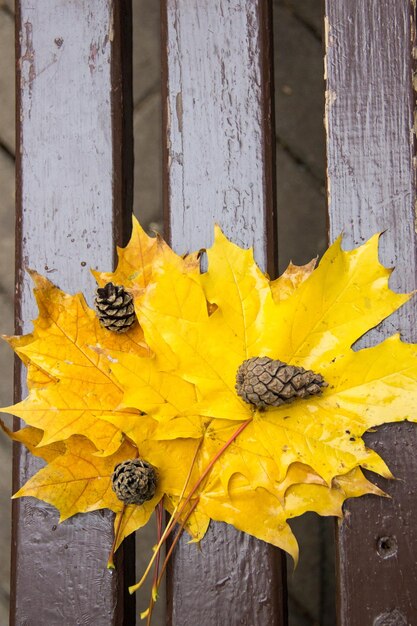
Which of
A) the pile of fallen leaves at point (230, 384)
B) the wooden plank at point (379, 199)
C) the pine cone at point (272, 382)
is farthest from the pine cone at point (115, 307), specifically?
the wooden plank at point (379, 199)

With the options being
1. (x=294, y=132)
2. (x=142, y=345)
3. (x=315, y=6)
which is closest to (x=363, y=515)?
(x=142, y=345)

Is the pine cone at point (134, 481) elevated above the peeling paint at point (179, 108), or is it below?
below

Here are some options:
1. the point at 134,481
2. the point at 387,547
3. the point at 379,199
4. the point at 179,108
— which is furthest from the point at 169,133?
the point at 387,547

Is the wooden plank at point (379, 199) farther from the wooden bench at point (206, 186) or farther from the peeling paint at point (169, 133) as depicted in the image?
the peeling paint at point (169, 133)

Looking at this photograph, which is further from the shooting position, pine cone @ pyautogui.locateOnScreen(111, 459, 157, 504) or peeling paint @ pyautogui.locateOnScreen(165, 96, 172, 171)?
peeling paint @ pyautogui.locateOnScreen(165, 96, 172, 171)

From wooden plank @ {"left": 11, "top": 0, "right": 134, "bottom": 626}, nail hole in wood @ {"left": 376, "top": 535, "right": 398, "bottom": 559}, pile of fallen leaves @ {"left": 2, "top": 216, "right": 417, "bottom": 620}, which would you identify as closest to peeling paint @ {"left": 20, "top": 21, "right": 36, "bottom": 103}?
wooden plank @ {"left": 11, "top": 0, "right": 134, "bottom": 626}

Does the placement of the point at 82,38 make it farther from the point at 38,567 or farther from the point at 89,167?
the point at 38,567

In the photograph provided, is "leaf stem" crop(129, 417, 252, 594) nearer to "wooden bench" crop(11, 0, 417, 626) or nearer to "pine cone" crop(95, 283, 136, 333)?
"wooden bench" crop(11, 0, 417, 626)

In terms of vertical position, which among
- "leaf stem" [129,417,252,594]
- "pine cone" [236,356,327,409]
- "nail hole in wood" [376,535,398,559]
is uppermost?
"pine cone" [236,356,327,409]
